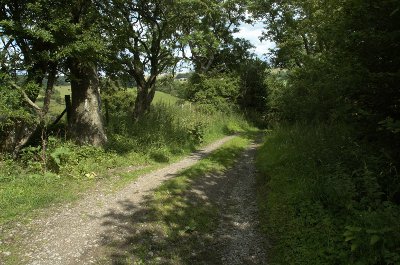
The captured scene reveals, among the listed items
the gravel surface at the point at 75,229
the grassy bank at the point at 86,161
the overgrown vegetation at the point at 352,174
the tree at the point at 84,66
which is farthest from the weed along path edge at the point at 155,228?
the tree at the point at 84,66

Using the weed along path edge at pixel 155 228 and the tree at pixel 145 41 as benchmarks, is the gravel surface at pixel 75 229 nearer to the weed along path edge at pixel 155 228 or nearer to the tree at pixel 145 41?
the weed along path edge at pixel 155 228

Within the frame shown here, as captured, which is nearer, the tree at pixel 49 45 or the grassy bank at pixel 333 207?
the grassy bank at pixel 333 207

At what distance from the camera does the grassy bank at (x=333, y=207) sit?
4.56m

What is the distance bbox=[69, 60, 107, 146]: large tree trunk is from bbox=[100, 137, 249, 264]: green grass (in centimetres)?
414

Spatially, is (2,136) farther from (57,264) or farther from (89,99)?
(57,264)

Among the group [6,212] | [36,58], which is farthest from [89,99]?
[6,212]

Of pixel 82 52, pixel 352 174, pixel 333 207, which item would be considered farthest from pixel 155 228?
pixel 82 52

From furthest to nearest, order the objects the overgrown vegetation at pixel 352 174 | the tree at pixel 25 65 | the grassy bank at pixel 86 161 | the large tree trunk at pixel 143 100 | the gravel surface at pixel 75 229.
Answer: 1. the large tree trunk at pixel 143 100
2. the tree at pixel 25 65
3. the grassy bank at pixel 86 161
4. the gravel surface at pixel 75 229
5. the overgrown vegetation at pixel 352 174

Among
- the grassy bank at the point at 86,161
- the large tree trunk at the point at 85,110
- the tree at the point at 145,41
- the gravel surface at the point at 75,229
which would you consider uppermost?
the tree at the point at 145,41

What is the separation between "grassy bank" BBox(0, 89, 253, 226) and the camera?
7809mm

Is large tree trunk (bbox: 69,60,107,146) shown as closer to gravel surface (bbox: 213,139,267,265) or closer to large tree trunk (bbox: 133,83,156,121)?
large tree trunk (bbox: 133,83,156,121)

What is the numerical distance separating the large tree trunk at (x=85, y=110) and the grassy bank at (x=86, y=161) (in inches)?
20.7

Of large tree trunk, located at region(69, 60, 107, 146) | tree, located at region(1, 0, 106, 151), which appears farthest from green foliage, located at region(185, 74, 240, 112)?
tree, located at region(1, 0, 106, 151)

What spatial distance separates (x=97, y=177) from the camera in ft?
31.7
